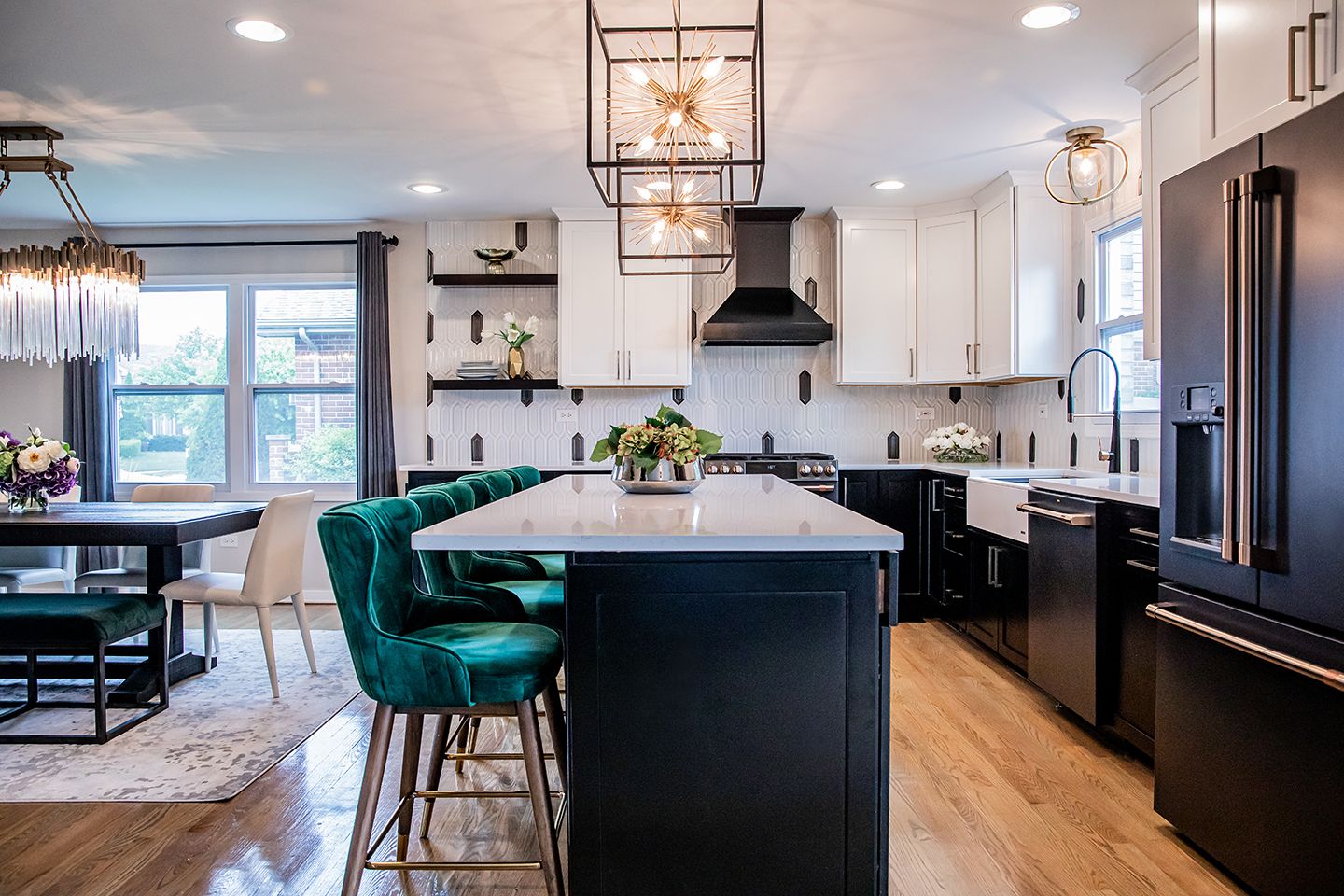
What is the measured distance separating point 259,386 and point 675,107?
4.37 m

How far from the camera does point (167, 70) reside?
3180mm

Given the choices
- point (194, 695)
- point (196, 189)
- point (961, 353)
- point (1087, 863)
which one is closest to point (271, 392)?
point (196, 189)

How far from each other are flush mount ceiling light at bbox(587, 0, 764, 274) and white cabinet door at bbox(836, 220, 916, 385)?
1.36m

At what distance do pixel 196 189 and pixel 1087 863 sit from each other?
17.0 feet

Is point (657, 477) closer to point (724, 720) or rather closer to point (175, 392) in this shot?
point (724, 720)

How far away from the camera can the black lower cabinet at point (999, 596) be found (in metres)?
3.60

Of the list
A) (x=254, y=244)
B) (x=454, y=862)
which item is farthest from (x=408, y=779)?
(x=254, y=244)

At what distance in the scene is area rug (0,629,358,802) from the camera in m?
2.63

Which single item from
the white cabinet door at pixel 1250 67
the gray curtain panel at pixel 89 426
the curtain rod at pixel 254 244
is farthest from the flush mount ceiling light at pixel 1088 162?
the gray curtain panel at pixel 89 426

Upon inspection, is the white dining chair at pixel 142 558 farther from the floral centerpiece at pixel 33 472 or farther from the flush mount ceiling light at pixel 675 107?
the flush mount ceiling light at pixel 675 107

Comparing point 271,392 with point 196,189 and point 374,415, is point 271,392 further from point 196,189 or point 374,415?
point 196,189

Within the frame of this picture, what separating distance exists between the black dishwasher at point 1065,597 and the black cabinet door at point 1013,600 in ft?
0.37

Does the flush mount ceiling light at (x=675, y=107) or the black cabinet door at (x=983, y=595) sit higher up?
the flush mount ceiling light at (x=675, y=107)

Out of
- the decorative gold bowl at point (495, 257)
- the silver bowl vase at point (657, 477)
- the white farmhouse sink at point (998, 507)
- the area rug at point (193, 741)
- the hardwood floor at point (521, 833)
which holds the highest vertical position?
the decorative gold bowl at point (495, 257)
